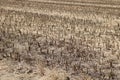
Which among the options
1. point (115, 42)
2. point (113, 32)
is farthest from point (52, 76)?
point (113, 32)

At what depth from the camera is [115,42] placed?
29.5 feet

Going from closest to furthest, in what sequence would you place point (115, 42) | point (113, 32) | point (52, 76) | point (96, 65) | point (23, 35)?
point (52, 76)
point (96, 65)
point (115, 42)
point (23, 35)
point (113, 32)

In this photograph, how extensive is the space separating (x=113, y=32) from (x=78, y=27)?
1.40 meters

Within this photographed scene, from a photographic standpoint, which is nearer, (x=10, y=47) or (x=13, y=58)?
(x=13, y=58)

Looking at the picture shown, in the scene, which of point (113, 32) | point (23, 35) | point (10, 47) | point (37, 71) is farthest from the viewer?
point (113, 32)

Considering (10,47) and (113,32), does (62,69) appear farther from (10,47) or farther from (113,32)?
(113,32)

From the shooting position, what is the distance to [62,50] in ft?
25.7

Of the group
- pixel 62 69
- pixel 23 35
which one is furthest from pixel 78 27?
pixel 62 69

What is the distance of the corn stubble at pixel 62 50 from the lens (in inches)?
243

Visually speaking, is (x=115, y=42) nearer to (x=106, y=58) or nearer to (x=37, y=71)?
(x=106, y=58)

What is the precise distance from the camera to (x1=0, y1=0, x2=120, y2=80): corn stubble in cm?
618

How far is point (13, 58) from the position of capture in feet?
22.9

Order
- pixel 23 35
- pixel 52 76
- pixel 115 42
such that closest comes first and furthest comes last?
pixel 52 76 < pixel 115 42 < pixel 23 35

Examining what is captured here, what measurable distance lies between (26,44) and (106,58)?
7.84 ft
